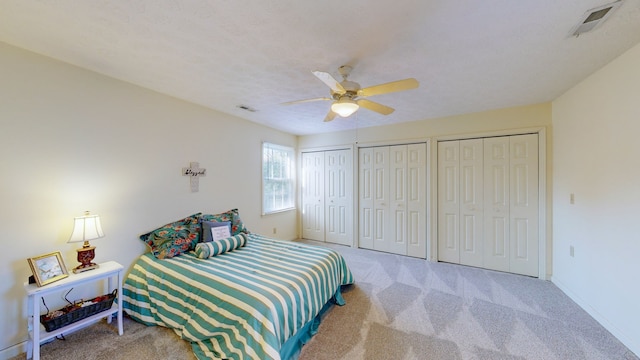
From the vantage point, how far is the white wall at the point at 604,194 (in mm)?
1889

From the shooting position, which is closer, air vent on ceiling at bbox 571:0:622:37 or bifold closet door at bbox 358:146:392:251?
air vent on ceiling at bbox 571:0:622:37

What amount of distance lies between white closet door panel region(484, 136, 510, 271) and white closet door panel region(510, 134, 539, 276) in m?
0.07

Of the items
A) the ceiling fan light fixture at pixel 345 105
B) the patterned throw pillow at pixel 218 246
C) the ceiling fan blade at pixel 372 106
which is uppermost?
the ceiling fan blade at pixel 372 106

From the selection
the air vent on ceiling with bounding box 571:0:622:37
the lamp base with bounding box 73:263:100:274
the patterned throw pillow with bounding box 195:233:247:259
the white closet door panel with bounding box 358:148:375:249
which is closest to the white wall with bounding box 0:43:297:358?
the lamp base with bounding box 73:263:100:274

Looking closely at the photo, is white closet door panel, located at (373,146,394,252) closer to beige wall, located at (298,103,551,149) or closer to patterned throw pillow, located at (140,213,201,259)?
beige wall, located at (298,103,551,149)

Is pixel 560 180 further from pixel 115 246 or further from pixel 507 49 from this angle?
pixel 115 246

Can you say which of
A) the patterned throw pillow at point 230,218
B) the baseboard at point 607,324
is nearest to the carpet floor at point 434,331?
the baseboard at point 607,324

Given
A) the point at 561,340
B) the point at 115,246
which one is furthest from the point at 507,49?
the point at 115,246

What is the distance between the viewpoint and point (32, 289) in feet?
5.68

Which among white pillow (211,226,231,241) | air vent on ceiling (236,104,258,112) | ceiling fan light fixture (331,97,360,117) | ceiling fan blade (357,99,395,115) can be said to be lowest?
white pillow (211,226,231,241)

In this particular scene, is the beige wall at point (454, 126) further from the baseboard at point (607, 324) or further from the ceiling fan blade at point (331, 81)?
the ceiling fan blade at point (331, 81)

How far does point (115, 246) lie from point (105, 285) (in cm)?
38

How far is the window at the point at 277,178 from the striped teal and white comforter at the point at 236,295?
180 cm

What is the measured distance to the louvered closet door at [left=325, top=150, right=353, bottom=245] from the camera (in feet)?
15.3
